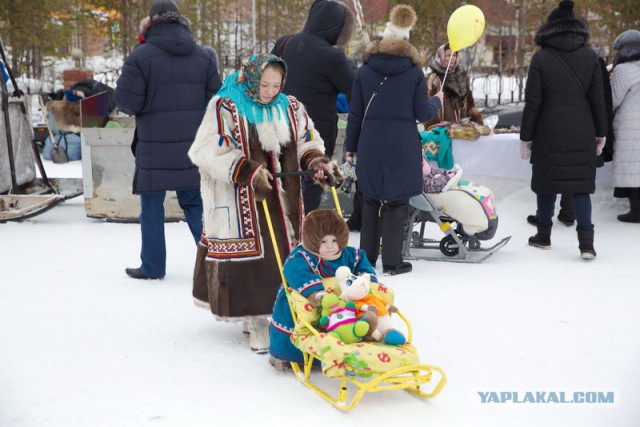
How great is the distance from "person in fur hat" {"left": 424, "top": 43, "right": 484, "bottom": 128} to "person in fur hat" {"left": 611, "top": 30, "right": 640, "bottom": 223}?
127cm

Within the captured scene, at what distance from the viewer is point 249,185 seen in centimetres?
398

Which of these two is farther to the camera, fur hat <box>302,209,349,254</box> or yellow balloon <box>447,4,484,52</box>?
yellow balloon <box>447,4,484,52</box>

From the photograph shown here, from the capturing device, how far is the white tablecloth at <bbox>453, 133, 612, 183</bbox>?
8.05 m

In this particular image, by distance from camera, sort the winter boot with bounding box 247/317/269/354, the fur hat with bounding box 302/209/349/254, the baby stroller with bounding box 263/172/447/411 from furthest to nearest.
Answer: the winter boot with bounding box 247/317/269/354, the fur hat with bounding box 302/209/349/254, the baby stroller with bounding box 263/172/447/411

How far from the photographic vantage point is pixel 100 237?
7.34 m

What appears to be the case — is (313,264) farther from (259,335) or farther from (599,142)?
(599,142)

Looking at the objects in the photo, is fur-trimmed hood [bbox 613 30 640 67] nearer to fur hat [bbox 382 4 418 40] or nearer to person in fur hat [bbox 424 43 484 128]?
person in fur hat [bbox 424 43 484 128]

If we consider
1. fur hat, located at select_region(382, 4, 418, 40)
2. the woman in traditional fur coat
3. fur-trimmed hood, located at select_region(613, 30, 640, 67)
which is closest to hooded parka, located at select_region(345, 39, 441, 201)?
fur hat, located at select_region(382, 4, 418, 40)

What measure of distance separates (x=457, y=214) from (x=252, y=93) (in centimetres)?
265

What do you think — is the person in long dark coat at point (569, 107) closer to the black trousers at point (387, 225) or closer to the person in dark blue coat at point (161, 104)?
the black trousers at point (387, 225)

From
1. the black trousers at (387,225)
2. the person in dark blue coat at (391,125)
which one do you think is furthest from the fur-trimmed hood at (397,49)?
the black trousers at (387,225)

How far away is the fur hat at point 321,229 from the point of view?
12.2 feet

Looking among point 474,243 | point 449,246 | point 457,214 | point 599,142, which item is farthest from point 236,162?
point 599,142

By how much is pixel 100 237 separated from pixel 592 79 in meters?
4.27
